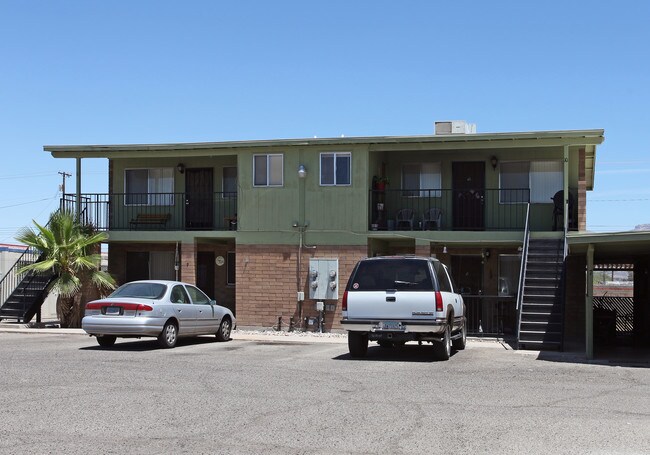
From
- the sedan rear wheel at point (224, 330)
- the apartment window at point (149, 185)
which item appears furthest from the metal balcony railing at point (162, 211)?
the sedan rear wheel at point (224, 330)

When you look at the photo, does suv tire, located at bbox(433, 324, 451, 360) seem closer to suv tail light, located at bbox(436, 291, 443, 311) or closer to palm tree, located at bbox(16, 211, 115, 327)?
suv tail light, located at bbox(436, 291, 443, 311)

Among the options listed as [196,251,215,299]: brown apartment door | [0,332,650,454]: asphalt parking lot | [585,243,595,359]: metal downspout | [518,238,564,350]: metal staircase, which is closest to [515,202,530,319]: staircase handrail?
[518,238,564,350]: metal staircase

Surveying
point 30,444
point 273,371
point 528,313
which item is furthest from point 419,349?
point 30,444

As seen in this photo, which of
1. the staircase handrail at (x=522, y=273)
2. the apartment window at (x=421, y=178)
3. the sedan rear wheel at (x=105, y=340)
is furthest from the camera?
the apartment window at (x=421, y=178)

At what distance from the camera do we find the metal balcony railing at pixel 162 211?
26.4m

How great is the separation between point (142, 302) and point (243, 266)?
26.3ft

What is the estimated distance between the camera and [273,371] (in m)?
13.6

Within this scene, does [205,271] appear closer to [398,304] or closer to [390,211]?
[390,211]

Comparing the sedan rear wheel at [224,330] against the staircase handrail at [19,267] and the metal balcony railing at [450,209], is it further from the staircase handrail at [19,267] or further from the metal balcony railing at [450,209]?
the staircase handrail at [19,267]

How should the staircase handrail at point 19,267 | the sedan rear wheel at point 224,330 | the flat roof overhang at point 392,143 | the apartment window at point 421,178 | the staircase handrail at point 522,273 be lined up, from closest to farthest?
the staircase handrail at point 522,273, the sedan rear wheel at point 224,330, the flat roof overhang at point 392,143, the apartment window at point 421,178, the staircase handrail at point 19,267

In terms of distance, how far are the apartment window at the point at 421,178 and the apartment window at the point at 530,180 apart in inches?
75.5

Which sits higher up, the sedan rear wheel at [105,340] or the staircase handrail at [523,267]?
the staircase handrail at [523,267]

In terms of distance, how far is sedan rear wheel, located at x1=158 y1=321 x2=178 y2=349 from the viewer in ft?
55.9

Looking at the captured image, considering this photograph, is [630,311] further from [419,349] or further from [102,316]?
[102,316]
